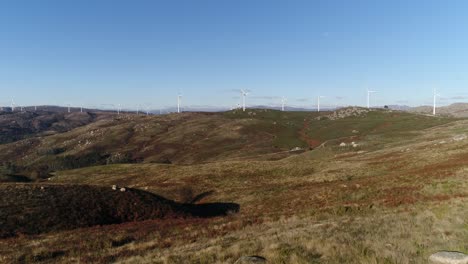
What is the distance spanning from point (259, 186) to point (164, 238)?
3208cm

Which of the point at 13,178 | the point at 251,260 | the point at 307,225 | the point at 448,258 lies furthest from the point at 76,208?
the point at 13,178

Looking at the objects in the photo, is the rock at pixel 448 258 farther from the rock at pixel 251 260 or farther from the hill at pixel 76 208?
the hill at pixel 76 208

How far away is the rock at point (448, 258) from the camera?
13664 mm

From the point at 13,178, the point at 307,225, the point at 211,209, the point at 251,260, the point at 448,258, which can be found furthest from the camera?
the point at 13,178

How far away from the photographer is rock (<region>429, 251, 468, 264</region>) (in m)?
13.7

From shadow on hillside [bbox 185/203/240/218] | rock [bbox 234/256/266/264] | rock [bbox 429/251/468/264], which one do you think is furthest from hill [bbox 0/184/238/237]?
rock [bbox 429/251/468/264]

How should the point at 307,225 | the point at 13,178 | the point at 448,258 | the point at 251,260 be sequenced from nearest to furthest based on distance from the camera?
the point at 448,258 < the point at 251,260 < the point at 307,225 < the point at 13,178

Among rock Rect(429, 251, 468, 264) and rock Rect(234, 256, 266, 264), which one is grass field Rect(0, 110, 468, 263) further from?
rock Rect(234, 256, 266, 264)

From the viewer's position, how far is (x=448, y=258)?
13.8m

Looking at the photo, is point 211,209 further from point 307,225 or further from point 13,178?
point 13,178

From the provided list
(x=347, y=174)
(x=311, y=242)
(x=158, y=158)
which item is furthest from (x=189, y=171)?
(x=158, y=158)

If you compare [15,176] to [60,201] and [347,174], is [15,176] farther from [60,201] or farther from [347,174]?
[347,174]

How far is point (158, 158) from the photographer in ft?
642

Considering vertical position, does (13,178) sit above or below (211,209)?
below
